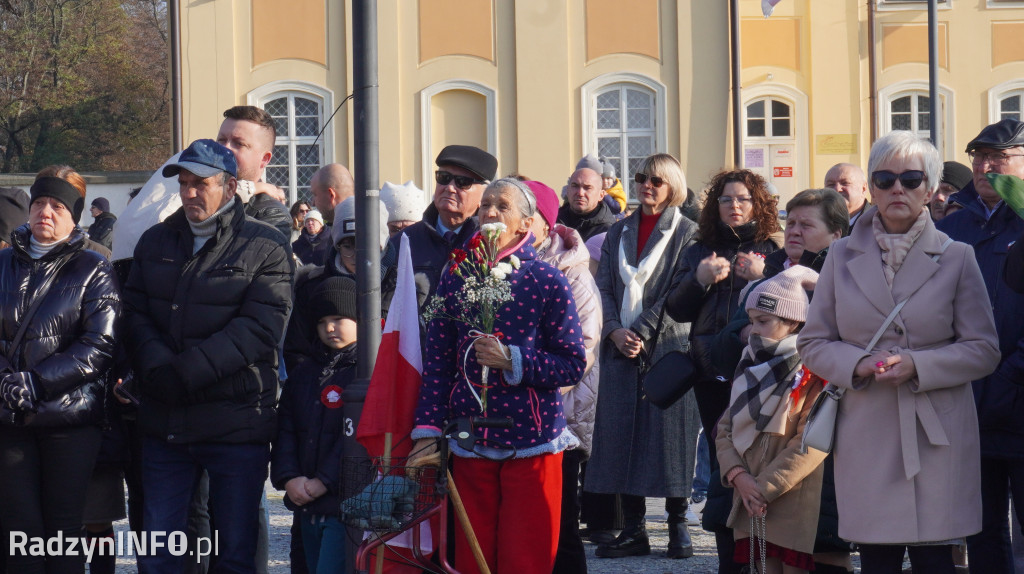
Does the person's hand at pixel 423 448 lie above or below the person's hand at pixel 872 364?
below

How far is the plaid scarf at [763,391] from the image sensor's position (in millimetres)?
5055

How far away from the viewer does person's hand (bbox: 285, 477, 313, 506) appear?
542 centimetres

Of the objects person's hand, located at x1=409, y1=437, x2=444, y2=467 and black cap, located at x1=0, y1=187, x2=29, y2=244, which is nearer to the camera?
person's hand, located at x1=409, y1=437, x2=444, y2=467

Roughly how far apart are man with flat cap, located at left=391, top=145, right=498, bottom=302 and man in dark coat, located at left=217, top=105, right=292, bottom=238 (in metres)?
0.79

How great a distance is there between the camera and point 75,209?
587 cm

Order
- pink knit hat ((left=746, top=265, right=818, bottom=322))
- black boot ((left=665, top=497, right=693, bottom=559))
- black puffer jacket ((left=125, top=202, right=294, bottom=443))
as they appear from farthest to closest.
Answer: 1. black boot ((left=665, top=497, right=693, bottom=559))
2. black puffer jacket ((left=125, top=202, right=294, bottom=443))
3. pink knit hat ((left=746, top=265, right=818, bottom=322))

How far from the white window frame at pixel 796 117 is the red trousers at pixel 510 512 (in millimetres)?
20031

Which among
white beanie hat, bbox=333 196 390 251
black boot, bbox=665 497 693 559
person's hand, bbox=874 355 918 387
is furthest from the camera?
black boot, bbox=665 497 693 559

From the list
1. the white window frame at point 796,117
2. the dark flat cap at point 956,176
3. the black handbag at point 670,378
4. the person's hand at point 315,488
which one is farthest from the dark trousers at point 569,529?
the white window frame at point 796,117

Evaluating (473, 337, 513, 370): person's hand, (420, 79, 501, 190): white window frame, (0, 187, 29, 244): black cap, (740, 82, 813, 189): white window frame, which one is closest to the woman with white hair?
(473, 337, 513, 370): person's hand

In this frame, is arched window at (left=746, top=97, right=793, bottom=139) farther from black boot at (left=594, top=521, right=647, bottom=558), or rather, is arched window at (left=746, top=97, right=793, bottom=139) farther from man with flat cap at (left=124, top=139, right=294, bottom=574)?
man with flat cap at (left=124, top=139, right=294, bottom=574)

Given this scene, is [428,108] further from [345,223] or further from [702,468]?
[345,223]

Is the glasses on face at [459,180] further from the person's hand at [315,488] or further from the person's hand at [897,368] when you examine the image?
the person's hand at [897,368]

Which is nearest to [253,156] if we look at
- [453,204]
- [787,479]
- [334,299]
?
[453,204]
